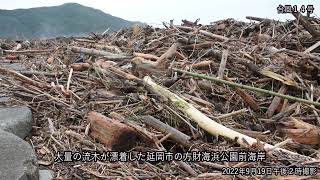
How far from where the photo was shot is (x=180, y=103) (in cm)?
364

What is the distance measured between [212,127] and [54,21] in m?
11.7

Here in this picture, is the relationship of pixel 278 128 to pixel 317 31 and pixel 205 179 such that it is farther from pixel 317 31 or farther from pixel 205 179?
pixel 317 31

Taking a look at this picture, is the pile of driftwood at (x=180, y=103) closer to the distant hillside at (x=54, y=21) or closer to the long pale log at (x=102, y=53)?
the long pale log at (x=102, y=53)

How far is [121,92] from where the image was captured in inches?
160

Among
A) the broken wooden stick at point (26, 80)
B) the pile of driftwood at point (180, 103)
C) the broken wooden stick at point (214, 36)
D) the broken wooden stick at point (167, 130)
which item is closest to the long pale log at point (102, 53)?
the pile of driftwood at point (180, 103)

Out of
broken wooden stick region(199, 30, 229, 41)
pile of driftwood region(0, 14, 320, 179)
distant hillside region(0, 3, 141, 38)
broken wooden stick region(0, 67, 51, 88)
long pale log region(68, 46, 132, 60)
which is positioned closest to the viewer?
pile of driftwood region(0, 14, 320, 179)

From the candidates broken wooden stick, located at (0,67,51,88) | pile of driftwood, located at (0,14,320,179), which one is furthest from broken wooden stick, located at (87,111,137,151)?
broken wooden stick, located at (0,67,51,88)

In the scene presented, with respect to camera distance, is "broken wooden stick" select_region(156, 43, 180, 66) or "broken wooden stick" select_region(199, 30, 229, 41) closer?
"broken wooden stick" select_region(156, 43, 180, 66)

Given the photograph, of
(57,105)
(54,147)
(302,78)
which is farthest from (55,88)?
(302,78)

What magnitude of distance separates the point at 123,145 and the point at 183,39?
2.03 m

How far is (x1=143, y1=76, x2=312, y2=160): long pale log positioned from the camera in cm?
328

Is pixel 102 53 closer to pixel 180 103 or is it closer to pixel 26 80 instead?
pixel 26 80

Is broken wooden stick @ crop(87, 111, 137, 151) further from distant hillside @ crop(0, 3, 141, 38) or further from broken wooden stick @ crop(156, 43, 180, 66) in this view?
distant hillside @ crop(0, 3, 141, 38)

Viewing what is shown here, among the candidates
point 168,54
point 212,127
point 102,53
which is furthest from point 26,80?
point 212,127
